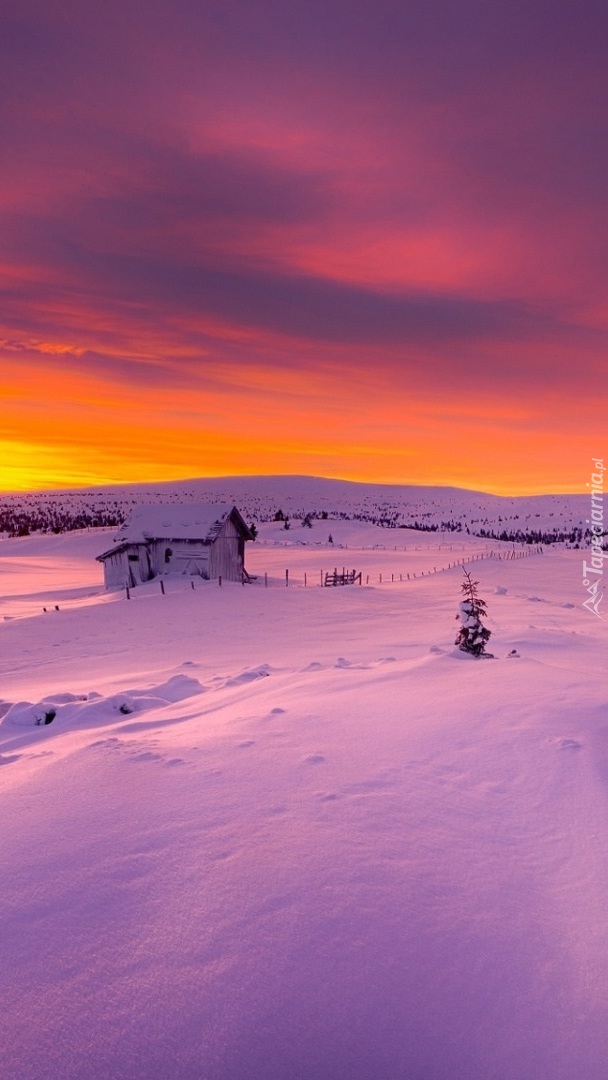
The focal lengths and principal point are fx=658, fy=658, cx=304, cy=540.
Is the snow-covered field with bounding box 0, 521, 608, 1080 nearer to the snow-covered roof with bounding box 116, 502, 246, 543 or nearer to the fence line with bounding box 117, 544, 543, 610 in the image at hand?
the fence line with bounding box 117, 544, 543, 610

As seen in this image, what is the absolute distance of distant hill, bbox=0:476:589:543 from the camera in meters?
91.8

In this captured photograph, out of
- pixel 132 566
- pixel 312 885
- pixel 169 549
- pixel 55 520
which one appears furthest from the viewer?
pixel 55 520

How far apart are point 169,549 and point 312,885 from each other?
108 feet

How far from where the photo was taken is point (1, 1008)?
2.68m

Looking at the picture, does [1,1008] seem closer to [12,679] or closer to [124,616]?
[12,679]

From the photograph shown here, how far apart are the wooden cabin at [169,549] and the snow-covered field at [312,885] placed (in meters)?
27.0

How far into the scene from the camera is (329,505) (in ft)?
468

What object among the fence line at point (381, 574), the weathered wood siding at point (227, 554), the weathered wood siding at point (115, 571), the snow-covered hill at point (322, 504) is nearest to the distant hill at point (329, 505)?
the snow-covered hill at point (322, 504)

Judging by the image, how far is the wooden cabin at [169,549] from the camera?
3506cm

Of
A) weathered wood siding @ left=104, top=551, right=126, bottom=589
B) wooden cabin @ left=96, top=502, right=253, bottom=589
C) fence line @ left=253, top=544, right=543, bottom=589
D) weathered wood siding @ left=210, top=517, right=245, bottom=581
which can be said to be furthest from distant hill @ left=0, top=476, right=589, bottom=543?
wooden cabin @ left=96, top=502, right=253, bottom=589

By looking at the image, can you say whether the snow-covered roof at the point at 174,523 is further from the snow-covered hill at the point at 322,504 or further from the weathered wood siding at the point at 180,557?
the snow-covered hill at the point at 322,504

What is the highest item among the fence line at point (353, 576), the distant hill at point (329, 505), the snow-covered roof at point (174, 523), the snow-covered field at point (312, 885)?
the distant hill at point (329, 505)

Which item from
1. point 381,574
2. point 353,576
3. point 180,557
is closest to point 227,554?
point 180,557

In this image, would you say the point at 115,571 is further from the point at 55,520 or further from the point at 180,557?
the point at 55,520
